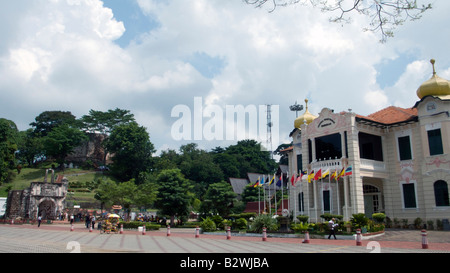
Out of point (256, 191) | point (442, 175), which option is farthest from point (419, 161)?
point (256, 191)

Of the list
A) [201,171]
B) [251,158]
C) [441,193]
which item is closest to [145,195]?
[441,193]

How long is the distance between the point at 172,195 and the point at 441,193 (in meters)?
25.8

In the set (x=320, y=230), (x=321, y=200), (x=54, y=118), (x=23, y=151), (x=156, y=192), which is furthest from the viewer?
(x=54, y=118)

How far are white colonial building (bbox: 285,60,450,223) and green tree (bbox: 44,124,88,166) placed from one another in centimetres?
6042

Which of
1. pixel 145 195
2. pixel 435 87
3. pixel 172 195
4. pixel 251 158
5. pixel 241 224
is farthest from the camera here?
pixel 251 158

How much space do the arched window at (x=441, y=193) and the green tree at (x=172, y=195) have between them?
2485 cm

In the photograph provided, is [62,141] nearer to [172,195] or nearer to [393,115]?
[172,195]

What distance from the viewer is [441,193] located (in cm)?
2478

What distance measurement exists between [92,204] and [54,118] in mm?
44513

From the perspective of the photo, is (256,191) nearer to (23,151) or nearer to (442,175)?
(442,175)

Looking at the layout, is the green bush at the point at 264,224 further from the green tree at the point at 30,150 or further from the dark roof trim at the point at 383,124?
the green tree at the point at 30,150

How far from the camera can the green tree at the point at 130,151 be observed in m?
70.6

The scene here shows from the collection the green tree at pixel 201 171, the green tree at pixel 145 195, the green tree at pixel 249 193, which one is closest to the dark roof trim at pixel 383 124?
the green tree at pixel 145 195

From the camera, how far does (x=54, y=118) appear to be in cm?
8900
